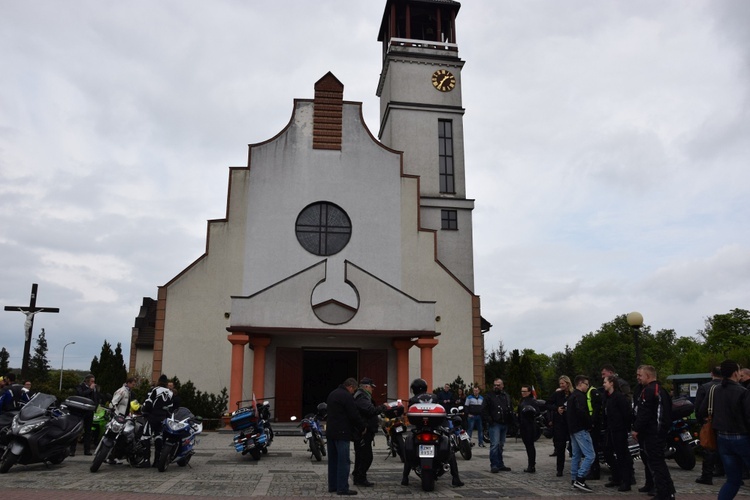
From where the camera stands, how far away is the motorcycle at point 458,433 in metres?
10.9

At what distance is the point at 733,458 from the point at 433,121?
930 inches

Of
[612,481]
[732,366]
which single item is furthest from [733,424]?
[612,481]

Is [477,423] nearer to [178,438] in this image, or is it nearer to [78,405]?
[178,438]

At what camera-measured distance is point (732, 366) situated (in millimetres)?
7453

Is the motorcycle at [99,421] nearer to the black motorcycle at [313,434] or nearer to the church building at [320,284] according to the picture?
the black motorcycle at [313,434]

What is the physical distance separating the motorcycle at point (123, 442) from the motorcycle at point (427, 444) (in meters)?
5.01

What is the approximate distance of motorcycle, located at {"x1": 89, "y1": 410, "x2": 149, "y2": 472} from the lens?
34.4ft

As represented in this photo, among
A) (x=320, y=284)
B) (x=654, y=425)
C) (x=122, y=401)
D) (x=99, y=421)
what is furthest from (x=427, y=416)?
(x=320, y=284)

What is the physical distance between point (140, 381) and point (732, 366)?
1901 cm

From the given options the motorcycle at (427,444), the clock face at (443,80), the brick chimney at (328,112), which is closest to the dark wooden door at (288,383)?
the brick chimney at (328,112)

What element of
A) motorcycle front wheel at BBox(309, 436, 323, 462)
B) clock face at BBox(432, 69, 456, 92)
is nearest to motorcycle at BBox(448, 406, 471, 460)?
motorcycle front wheel at BBox(309, 436, 323, 462)

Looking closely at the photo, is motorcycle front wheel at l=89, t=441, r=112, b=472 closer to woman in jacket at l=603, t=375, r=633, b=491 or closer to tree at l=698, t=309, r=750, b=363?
woman in jacket at l=603, t=375, r=633, b=491

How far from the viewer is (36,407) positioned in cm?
1075

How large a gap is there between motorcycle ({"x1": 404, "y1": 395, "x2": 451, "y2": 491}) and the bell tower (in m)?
18.2
